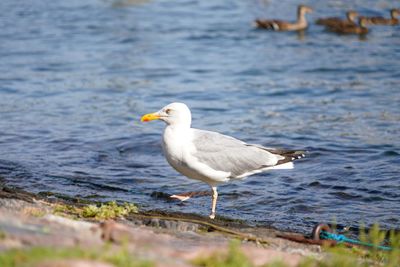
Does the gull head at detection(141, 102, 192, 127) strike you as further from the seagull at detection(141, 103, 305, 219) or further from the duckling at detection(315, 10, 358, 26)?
the duckling at detection(315, 10, 358, 26)

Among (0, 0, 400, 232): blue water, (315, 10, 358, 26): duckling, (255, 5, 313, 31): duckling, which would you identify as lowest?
(0, 0, 400, 232): blue water

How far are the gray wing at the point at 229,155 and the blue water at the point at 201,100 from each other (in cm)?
59

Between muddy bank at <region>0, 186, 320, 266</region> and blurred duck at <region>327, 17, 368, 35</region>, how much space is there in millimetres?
12871

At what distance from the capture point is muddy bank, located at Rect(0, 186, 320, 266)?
15.7 ft

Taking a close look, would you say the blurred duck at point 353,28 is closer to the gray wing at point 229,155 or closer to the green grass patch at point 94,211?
the gray wing at point 229,155

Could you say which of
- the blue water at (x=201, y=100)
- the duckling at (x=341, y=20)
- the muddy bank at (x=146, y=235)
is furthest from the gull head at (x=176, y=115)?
the duckling at (x=341, y=20)

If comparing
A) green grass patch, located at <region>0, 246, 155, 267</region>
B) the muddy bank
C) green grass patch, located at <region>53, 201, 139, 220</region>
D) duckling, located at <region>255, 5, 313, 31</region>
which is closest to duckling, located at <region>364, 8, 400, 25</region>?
duckling, located at <region>255, 5, 313, 31</region>

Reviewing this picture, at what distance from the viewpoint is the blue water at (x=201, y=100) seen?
9805 mm

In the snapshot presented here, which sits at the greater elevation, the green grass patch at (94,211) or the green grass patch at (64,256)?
the green grass patch at (64,256)

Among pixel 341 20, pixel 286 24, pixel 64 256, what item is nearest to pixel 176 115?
pixel 64 256

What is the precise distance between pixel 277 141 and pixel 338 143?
0.92m

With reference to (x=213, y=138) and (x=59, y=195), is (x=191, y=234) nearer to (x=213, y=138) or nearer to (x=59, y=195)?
(x=213, y=138)

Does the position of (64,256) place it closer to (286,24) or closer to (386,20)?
(286,24)

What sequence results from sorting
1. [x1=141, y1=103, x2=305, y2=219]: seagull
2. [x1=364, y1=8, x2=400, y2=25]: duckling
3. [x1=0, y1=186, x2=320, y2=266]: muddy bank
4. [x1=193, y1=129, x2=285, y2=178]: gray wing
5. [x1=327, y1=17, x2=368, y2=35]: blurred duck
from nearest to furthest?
[x1=0, y1=186, x2=320, y2=266]: muddy bank → [x1=141, y1=103, x2=305, y2=219]: seagull → [x1=193, y1=129, x2=285, y2=178]: gray wing → [x1=327, y1=17, x2=368, y2=35]: blurred duck → [x1=364, y1=8, x2=400, y2=25]: duckling
